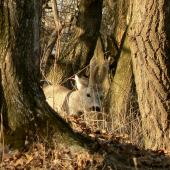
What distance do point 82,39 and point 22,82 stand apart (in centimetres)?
530

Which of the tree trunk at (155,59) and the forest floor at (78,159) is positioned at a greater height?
the tree trunk at (155,59)

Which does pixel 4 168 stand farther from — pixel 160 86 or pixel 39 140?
pixel 160 86

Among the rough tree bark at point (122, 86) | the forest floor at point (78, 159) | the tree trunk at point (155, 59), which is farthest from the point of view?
the rough tree bark at point (122, 86)

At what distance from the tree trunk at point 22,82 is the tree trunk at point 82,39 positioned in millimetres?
5014

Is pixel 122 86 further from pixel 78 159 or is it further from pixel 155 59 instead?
pixel 78 159

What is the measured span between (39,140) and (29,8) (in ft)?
4.65

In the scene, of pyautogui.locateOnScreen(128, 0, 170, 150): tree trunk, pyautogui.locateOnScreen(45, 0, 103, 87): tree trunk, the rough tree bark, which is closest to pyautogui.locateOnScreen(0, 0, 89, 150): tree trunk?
pyautogui.locateOnScreen(128, 0, 170, 150): tree trunk

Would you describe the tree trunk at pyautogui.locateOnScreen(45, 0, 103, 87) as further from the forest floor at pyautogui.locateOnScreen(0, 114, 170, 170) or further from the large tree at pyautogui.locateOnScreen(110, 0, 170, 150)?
the forest floor at pyautogui.locateOnScreen(0, 114, 170, 170)

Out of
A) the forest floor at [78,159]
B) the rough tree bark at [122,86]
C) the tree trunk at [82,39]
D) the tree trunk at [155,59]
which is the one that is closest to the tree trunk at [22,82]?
the forest floor at [78,159]

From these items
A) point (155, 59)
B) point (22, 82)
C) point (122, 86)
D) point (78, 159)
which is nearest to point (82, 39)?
point (122, 86)

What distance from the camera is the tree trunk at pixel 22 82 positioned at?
3.31m

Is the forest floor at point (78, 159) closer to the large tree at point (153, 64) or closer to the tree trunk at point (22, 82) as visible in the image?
the tree trunk at point (22, 82)

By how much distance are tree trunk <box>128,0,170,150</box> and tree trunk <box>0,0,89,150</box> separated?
1.61 meters

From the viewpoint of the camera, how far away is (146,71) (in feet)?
15.2
